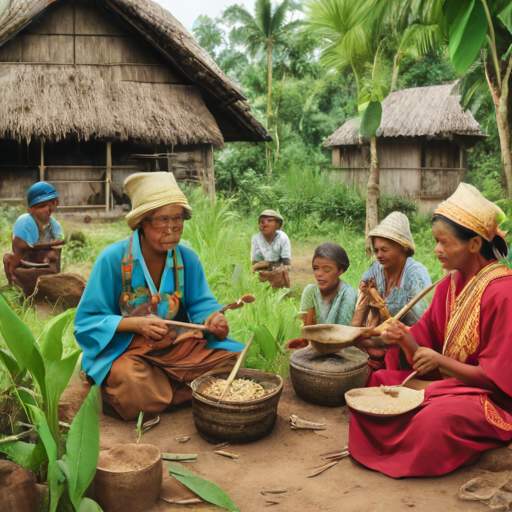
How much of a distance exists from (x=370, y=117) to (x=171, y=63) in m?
3.72

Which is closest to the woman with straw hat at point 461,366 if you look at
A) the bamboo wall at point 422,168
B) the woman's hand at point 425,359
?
the woman's hand at point 425,359

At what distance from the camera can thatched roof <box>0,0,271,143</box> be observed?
8.09 m

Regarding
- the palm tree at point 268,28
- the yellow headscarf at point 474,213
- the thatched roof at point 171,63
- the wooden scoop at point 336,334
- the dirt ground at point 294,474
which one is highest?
the palm tree at point 268,28

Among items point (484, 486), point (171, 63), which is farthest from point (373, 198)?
point (484, 486)

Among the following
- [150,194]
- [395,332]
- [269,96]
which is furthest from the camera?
[269,96]

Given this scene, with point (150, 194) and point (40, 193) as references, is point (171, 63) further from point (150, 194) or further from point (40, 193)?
point (150, 194)

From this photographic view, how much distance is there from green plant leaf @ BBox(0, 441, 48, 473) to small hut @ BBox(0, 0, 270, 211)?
7.17 m

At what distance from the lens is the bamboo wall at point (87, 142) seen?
29.1ft

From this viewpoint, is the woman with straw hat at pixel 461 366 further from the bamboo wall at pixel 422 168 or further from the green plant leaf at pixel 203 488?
the bamboo wall at pixel 422 168

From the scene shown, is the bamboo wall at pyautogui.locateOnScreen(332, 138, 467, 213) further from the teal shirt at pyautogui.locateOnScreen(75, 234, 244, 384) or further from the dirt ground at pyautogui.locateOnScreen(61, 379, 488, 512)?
the teal shirt at pyautogui.locateOnScreen(75, 234, 244, 384)

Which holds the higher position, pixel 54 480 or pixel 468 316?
pixel 468 316

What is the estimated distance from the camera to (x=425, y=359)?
2.52 metres

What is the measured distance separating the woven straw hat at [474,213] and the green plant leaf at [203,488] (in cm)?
158

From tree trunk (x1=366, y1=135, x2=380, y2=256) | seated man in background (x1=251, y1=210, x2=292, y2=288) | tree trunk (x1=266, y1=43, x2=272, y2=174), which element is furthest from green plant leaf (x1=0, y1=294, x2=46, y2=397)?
tree trunk (x1=266, y1=43, x2=272, y2=174)
